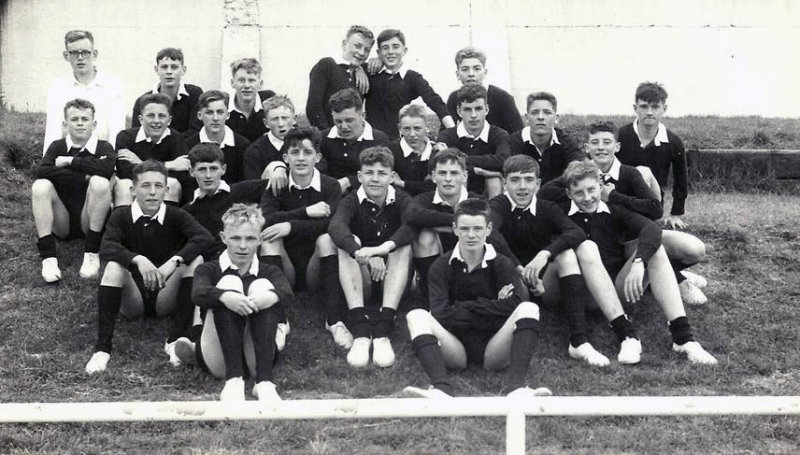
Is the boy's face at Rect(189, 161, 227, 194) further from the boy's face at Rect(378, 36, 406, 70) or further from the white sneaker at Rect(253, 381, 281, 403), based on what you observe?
the boy's face at Rect(378, 36, 406, 70)

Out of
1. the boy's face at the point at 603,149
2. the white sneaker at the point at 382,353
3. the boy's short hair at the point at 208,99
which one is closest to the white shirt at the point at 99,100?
the boy's short hair at the point at 208,99

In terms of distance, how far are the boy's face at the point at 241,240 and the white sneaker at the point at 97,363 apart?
970 mm

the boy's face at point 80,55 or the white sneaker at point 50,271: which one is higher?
the boy's face at point 80,55

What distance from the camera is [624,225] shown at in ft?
19.7

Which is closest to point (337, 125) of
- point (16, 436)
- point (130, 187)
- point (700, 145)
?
point (130, 187)

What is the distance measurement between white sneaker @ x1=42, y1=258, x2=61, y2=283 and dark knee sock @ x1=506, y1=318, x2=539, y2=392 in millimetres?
3162

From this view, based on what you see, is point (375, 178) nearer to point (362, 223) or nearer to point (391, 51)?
point (362, 223)

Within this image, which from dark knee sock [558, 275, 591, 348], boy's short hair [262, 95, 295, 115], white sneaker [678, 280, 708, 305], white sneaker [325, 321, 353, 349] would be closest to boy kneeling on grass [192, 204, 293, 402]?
white sneaker [325, 321, 353, 349]

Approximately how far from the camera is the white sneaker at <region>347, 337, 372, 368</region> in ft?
18.0

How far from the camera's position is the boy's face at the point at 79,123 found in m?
6.49

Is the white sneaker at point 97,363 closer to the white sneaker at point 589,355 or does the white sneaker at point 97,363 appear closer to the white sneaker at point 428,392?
the white sneaker at point 428,392

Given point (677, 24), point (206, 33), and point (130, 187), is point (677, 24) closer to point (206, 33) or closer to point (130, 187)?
point (206, 33)

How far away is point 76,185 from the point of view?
6.60 metres

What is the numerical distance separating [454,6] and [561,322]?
19.5ft
